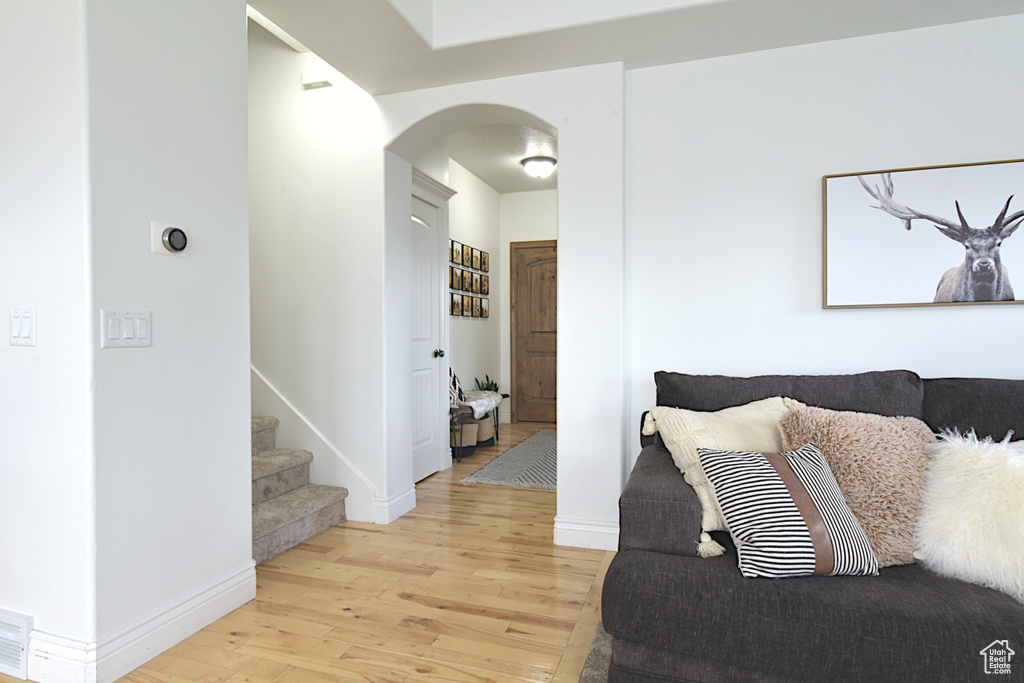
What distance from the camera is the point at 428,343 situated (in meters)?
4.23

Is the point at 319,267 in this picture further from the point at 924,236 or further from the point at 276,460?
the point at 924,236

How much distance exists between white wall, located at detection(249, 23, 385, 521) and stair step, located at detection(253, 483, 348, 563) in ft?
0.34

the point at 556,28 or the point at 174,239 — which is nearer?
the point at 174,239

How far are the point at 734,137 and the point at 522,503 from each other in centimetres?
235

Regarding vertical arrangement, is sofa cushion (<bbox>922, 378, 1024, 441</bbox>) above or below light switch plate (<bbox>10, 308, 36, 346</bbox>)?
below

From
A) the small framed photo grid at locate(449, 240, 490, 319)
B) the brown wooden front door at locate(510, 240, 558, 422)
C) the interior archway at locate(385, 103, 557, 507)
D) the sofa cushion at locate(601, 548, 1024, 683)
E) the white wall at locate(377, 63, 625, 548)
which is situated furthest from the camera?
the brown wooden front door at locate(510, 240, 558, 422)

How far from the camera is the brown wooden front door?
6555 millimetres

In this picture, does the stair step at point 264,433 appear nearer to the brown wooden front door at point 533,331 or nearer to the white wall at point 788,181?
the white wall at point 788,181

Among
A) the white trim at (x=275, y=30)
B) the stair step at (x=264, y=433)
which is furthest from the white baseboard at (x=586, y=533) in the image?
the white trim at (x=275, y=30)

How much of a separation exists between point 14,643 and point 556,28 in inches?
117

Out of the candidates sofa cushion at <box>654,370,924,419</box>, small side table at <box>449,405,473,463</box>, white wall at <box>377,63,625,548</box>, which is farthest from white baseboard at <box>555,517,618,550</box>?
small side table at <box>449,405,473,463</box>

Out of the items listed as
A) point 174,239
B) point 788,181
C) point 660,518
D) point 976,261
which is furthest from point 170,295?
point 976,261

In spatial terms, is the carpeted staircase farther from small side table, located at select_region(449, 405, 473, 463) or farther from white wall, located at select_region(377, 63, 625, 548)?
small side table, located at select_region(449, 405, 473, 463)

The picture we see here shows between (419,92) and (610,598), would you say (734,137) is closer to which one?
(419,92)
